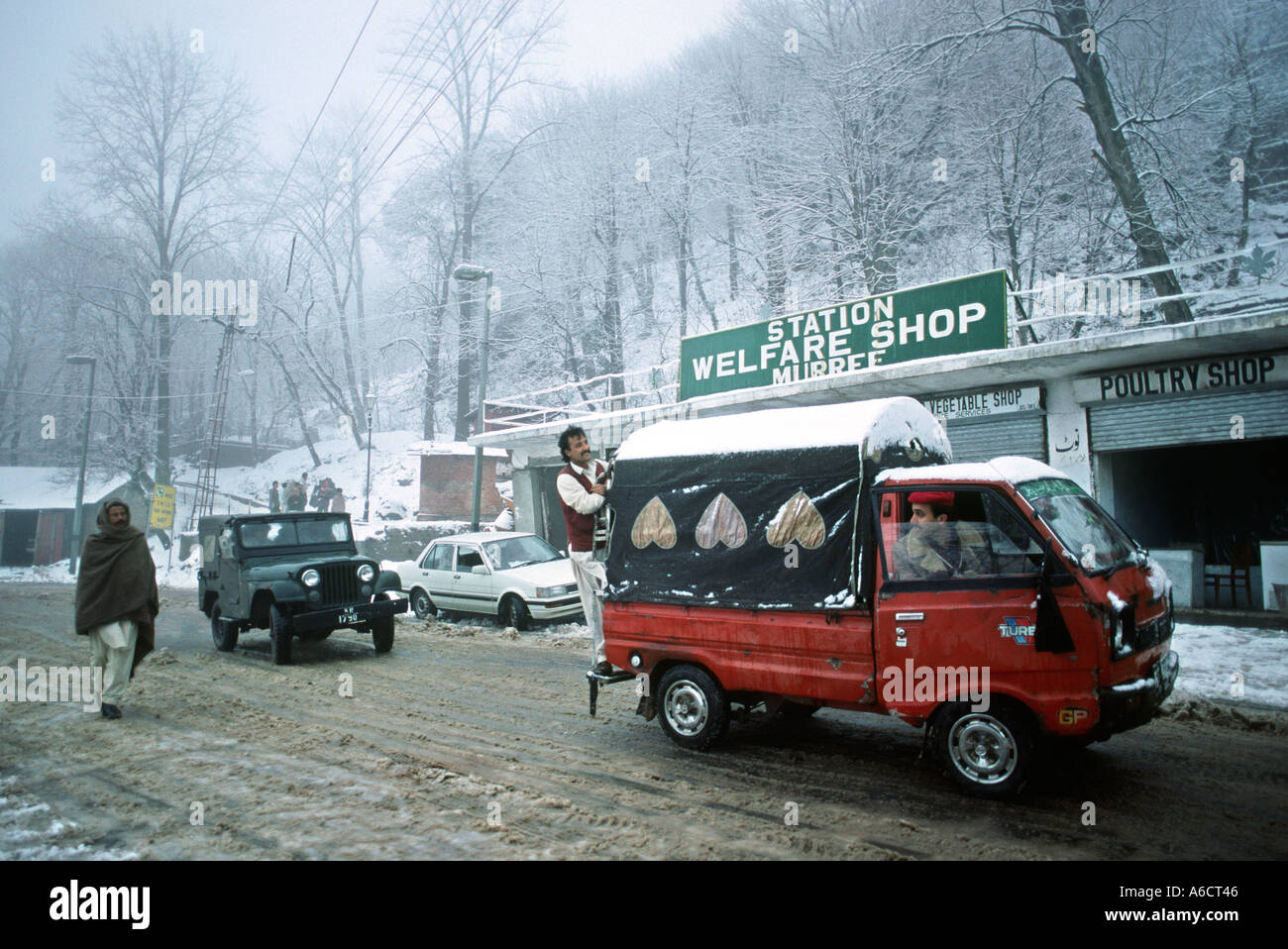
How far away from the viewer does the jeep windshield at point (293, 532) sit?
1154cm

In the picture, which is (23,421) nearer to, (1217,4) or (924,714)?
(924,714)

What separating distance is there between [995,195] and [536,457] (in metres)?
15.3

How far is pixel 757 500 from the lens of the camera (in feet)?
18.5

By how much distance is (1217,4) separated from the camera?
981 inches

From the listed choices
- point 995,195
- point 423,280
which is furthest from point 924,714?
point 423,280

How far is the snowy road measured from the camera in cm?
415

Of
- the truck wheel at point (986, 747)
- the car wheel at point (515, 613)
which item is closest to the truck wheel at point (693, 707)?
the truck wheel at point (986, 747)

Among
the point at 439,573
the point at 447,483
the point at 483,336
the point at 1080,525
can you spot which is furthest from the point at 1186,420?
the point at 447,483

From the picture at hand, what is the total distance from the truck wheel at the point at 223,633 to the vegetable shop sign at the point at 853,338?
10.3 metres

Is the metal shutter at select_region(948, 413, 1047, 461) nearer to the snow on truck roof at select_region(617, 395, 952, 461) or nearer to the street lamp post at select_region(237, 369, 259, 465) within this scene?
the snow on truck roof at select_region(617, 395, 952, 461)

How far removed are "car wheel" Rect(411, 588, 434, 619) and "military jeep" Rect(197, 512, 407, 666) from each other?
2.52 m

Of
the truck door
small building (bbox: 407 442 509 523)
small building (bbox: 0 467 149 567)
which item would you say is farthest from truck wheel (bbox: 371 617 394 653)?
small building (bbox: 0 467 149 567)

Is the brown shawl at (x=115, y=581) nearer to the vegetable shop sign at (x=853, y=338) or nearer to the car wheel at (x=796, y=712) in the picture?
the car wheel at (x=796, y=712)
